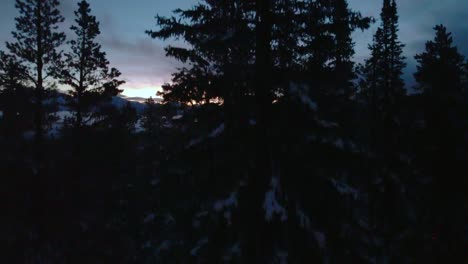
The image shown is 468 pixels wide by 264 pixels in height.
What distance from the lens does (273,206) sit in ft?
24.7

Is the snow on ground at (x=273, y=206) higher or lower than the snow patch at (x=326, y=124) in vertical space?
lower

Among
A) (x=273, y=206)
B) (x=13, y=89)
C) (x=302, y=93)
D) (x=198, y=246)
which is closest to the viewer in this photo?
(x=273, y=206)

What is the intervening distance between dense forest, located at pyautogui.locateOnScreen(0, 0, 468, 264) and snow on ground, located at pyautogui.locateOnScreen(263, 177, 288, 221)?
4cm

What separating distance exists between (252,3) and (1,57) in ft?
51.2

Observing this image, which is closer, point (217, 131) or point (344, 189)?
point (344, 189)

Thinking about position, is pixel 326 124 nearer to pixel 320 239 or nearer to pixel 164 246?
pixel 320 239

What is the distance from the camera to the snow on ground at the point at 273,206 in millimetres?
7414

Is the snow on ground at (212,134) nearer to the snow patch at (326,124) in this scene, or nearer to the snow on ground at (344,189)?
the snow patch at (326,124)

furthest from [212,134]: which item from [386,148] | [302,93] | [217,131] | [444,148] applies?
[444,148]

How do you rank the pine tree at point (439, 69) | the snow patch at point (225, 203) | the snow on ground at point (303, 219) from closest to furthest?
the snow patch at point (225, 203)
the snow on ground at point (303, 219)
the pine tree at point (439, 69)

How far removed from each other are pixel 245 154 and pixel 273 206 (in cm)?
167

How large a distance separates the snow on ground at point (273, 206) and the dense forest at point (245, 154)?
4cm

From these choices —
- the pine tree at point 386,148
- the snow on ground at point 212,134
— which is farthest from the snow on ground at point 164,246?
the pine tree at point 386,148

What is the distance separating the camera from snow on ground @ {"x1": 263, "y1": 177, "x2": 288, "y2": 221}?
7414 millimetres
